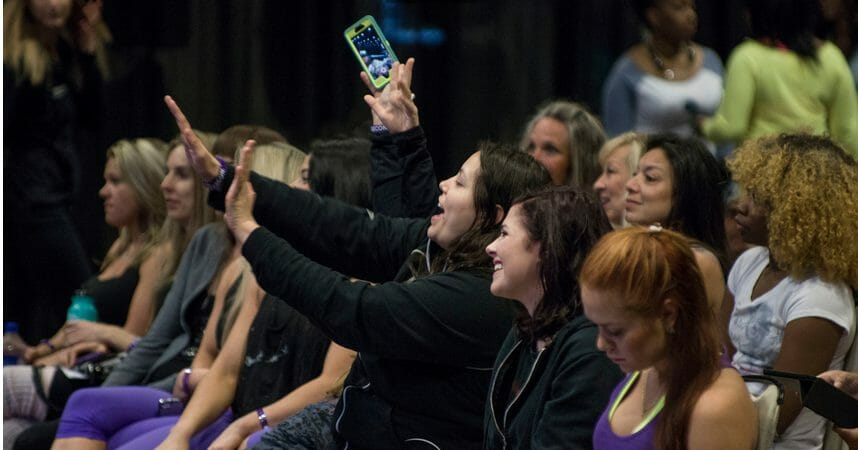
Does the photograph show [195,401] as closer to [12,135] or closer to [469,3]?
[12,135]

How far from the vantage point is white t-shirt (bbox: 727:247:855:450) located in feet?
10.2

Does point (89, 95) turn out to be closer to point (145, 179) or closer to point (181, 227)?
point (145, 179)

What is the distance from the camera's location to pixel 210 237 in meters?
4.54

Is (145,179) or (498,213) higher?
(498,213)

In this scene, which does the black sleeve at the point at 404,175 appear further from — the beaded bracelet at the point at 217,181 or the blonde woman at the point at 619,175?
the blonde woman at the point at 619,175

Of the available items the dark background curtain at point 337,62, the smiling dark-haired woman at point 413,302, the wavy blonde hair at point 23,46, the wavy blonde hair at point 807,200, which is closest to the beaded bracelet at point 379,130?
the smiling dark-haired woman at point 413,302

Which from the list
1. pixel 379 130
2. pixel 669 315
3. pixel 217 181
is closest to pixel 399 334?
pixel 217 181

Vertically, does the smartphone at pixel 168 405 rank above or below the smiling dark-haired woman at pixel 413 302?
below

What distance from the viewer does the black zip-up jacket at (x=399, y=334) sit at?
117 inches

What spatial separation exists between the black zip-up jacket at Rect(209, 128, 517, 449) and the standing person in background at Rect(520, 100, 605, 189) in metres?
1.44

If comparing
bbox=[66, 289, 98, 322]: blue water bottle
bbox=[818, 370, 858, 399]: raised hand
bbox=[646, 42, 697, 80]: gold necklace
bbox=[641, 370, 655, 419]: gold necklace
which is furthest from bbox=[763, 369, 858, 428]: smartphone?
bbox=[66, 289, 98, 322]: blue water bottle

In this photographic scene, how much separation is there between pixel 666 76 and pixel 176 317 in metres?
1.89

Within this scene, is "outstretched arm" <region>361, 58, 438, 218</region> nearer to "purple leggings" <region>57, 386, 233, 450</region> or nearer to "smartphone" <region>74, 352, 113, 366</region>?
"purple leggings" <region>57, 386, 233, 450</region>

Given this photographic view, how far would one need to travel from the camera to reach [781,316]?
3227 millimetres
